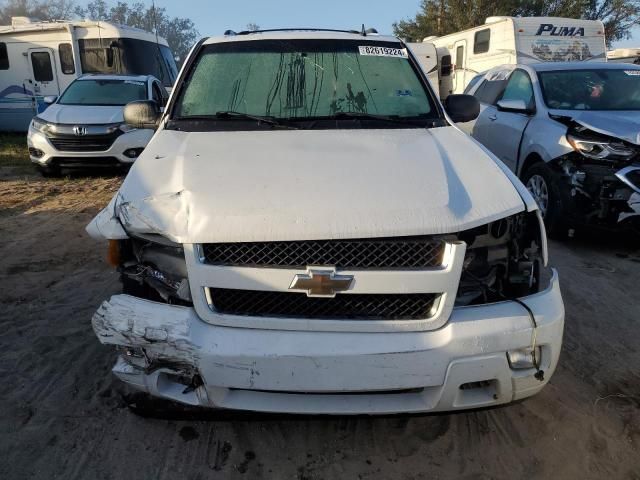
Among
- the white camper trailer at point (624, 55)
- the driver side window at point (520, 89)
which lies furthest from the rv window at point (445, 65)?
the driver side window at point (520, 89)

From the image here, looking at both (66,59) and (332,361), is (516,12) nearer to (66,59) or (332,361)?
(66,59)

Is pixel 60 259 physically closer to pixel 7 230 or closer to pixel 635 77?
pixel 7 230

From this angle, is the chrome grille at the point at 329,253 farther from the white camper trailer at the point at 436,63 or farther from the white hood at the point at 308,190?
the white camper trailer at the point at 436,63

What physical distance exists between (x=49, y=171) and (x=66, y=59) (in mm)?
6813

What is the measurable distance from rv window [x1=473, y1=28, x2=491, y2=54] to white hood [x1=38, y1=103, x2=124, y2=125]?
368 inches

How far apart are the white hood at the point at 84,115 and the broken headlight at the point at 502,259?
7.74 m

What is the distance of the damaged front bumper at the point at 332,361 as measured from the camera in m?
2.19

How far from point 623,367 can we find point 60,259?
4.68 metres

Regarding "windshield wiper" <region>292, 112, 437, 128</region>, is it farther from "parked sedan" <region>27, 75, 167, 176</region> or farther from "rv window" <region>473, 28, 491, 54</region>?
"rv window" <region>473, 28, 491, 54</region>

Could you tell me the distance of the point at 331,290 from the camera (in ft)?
7.31

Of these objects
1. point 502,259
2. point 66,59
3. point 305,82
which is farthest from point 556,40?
point 502,259

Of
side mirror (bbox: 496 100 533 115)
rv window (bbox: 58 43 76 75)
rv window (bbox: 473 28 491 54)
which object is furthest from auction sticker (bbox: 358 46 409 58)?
rv window (bbox: 58 43 76 75)

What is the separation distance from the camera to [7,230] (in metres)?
6.27

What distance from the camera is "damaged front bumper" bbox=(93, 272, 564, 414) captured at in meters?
2.19
